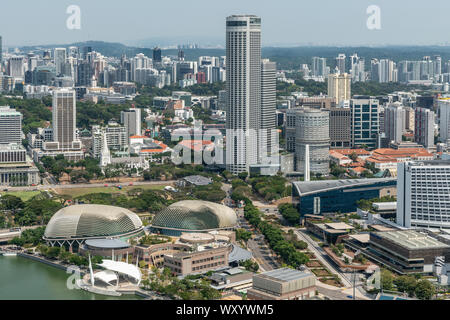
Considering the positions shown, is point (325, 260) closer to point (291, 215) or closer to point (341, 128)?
point (291, 215)

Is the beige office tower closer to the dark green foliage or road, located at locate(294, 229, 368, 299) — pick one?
the dark green foliage

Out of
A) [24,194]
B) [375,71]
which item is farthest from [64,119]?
[375,71]

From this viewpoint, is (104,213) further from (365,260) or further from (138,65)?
(138,65)

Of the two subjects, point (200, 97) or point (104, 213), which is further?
point (200, 97)

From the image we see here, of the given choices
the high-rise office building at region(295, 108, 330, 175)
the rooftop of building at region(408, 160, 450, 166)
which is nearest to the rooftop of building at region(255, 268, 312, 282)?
the rooftop of building at region(408, 160, 450, 166)

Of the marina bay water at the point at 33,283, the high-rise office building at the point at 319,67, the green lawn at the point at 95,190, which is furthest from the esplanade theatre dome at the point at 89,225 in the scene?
the high-rise office building at the point at 319,67
